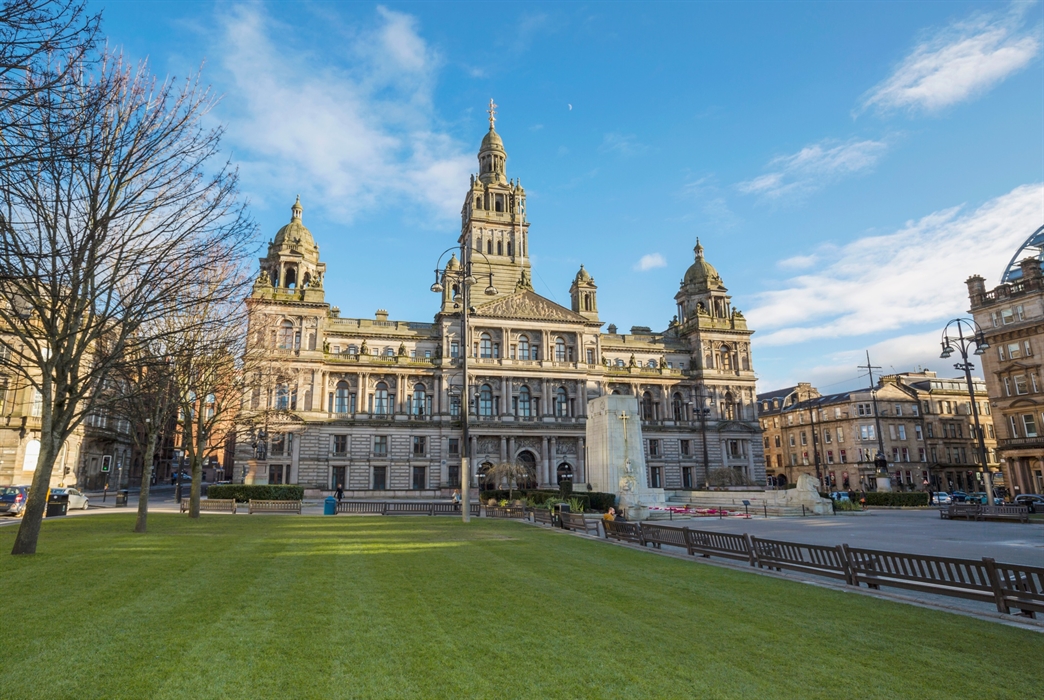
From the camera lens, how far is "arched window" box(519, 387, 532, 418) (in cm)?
6362

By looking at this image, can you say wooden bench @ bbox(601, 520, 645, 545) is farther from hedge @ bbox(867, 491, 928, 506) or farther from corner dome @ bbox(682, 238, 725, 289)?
corner dome @ bbox(682, 238, 725, 289)

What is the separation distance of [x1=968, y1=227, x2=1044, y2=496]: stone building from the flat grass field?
5547cm

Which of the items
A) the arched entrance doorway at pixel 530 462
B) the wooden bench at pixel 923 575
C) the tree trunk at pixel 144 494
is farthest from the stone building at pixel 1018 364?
the tree trunk at pixel 144 494

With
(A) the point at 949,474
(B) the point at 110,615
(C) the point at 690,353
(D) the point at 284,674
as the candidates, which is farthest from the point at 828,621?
(A) the point at 949,474

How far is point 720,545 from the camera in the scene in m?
16.8

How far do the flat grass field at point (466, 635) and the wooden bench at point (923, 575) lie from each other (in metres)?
1.00

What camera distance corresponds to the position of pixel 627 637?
8367 millimetres

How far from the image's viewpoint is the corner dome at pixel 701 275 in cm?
7450

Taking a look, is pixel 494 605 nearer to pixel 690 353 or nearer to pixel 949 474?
pixel 690 353

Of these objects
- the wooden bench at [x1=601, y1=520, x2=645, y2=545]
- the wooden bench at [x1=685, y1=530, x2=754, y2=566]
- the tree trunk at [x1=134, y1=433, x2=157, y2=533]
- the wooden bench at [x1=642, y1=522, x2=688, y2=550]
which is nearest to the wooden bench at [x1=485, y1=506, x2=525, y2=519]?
the wooden bench at [x1=601, y1=520, x2=645, y2=545]

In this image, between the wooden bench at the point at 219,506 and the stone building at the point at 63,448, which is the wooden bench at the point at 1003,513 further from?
the stone building at the point at 63,448

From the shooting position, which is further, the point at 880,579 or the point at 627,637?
the point at 880,579

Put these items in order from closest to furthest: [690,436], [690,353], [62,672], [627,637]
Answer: [62,672], [627,637], [690,436], [690,353]

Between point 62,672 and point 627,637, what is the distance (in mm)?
6837
